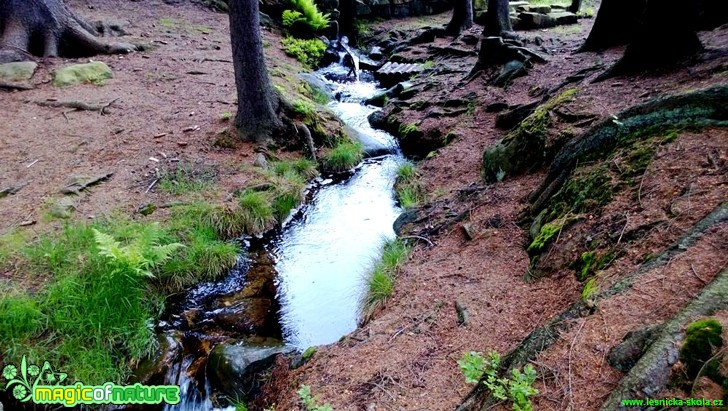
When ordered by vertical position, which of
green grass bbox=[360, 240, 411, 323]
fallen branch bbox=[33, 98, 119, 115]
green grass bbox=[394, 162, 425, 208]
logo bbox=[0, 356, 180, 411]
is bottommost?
logo bbox=[0, 356, 180, 411]

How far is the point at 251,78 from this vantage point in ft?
27.4

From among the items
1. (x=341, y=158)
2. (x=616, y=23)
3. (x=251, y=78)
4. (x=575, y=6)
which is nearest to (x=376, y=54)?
(x=575, y=6)

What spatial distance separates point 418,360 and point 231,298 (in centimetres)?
306

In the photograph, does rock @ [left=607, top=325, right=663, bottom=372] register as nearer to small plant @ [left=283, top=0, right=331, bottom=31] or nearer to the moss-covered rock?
the moss-covered rock

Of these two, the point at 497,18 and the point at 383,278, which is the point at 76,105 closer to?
the point at 383,278

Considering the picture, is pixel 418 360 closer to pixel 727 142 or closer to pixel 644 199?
pixel 644 199

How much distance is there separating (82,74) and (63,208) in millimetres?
5318

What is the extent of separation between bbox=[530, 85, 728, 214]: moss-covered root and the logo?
4744 millimetres

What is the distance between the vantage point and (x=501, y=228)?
5.45m

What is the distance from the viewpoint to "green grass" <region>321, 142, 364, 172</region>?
30.9 feet

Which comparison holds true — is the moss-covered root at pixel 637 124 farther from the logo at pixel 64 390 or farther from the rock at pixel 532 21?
the rock at pixel 532 21

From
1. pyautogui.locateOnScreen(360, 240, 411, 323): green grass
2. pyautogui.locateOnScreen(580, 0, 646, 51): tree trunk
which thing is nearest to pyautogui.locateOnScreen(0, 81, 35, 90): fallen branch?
pyautogui.locateOnScreen(360, 240, 411, 323): green grass

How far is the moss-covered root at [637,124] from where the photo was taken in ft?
13.3

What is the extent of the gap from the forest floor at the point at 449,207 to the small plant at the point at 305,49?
4563 millimetres
